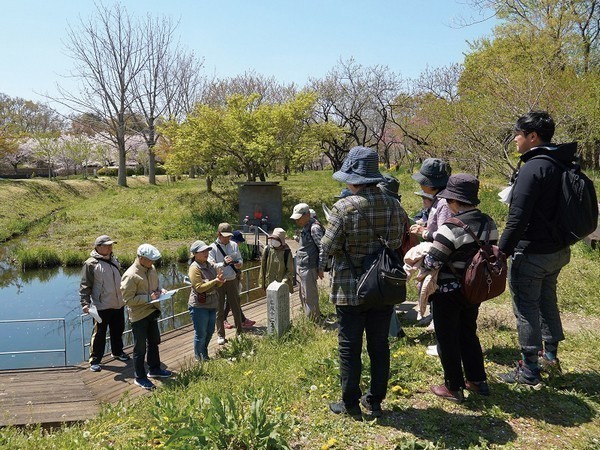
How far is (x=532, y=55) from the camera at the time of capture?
14.0 m

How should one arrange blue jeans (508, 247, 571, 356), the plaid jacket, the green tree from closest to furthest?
the plaid jacket
blue jeans (508, 247, 571, 356)
the green tree

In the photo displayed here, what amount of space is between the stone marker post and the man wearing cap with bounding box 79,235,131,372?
1.98 meters

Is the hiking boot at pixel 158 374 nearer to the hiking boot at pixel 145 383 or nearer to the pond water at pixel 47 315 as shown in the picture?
the hiking boot at pixel 145 383

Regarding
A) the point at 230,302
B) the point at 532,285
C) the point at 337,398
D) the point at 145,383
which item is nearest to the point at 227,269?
the point at 230,302

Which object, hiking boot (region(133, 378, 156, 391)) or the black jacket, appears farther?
hiking boot (region(133, 378, 156, 391))

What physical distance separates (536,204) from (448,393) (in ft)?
5.05

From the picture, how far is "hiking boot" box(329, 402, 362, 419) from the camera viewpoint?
3.37 m

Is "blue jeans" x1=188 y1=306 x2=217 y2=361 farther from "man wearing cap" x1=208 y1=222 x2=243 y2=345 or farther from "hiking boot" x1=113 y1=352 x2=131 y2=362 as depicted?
"hiking boot" x1=113 y1=352 x2=131 y2=362

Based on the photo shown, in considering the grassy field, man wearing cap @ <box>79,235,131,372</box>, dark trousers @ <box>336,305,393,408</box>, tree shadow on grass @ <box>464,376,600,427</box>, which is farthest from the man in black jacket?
man wearing cap @ <box>79,235,131,372</box>

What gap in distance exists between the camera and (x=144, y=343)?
560 centimetres

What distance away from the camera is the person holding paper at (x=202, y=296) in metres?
5.86

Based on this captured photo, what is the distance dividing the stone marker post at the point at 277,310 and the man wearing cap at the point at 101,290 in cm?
198

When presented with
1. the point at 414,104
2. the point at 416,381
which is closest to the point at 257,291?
the point at 416,381

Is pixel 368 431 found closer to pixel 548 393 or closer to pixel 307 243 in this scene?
pixel 548 393
